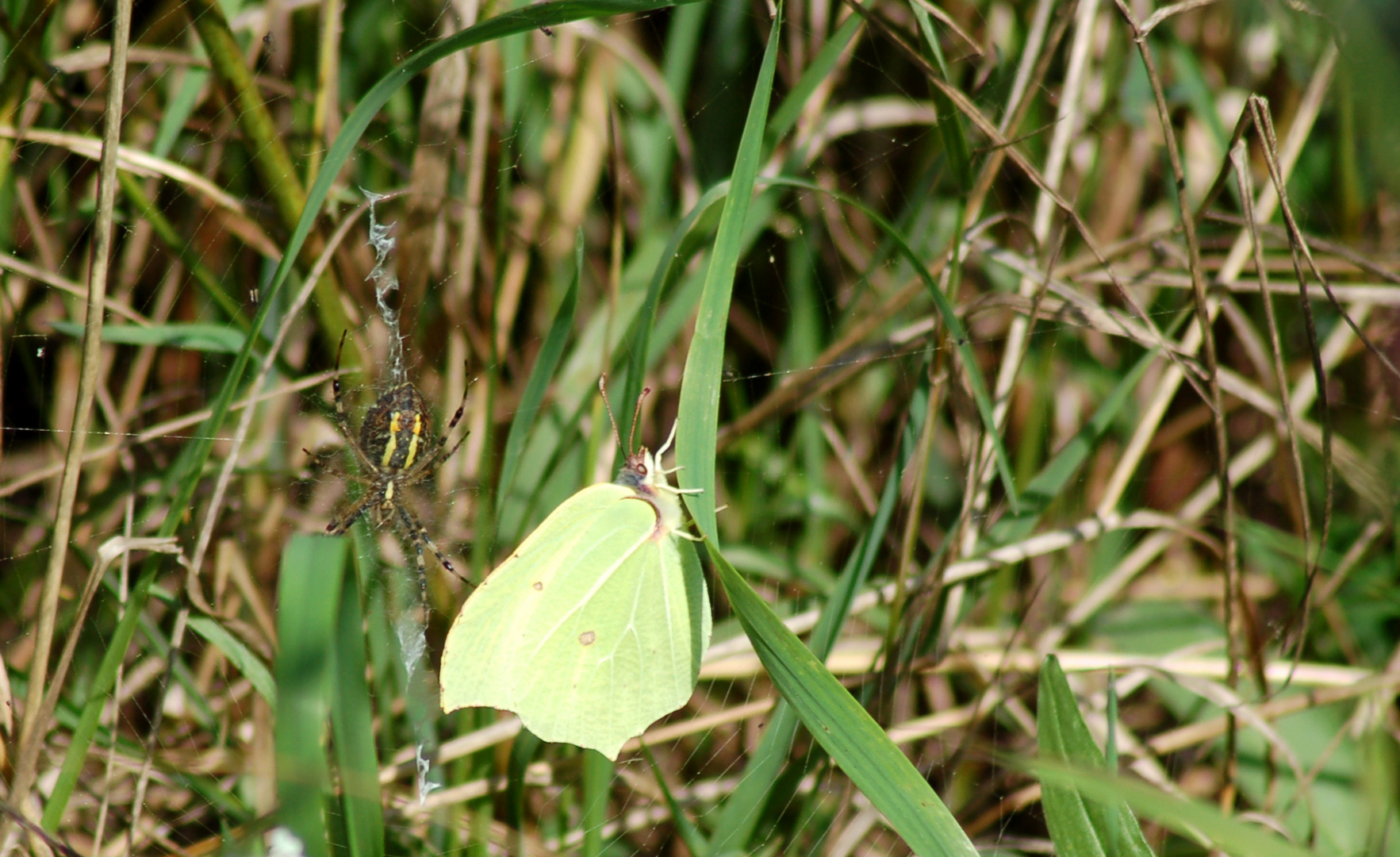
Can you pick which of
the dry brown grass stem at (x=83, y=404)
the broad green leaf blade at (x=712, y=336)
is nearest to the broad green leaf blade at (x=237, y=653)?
the dry brown grass stem at (x=83, y=404)

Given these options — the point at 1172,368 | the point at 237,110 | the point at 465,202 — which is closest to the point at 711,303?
the point at 465,202

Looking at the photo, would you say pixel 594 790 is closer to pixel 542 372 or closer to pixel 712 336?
pixel 542 372

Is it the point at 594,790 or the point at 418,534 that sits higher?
the point at 418,534

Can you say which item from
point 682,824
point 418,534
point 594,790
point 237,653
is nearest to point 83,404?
point 237,653

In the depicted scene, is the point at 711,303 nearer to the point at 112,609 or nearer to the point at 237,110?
the point at 237,110

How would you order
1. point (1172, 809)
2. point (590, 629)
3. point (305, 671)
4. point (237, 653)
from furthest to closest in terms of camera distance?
point (237, 653), point (590, 629), point (305, 671), point (1172, 809)

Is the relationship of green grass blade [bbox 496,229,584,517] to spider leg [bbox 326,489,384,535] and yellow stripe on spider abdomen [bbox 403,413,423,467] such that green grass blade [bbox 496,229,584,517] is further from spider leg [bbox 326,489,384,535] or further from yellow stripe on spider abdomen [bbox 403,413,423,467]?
spider leg [bbox 326,489,384,535]

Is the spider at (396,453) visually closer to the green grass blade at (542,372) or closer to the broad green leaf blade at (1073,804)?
the green grass blade at (542,372)
